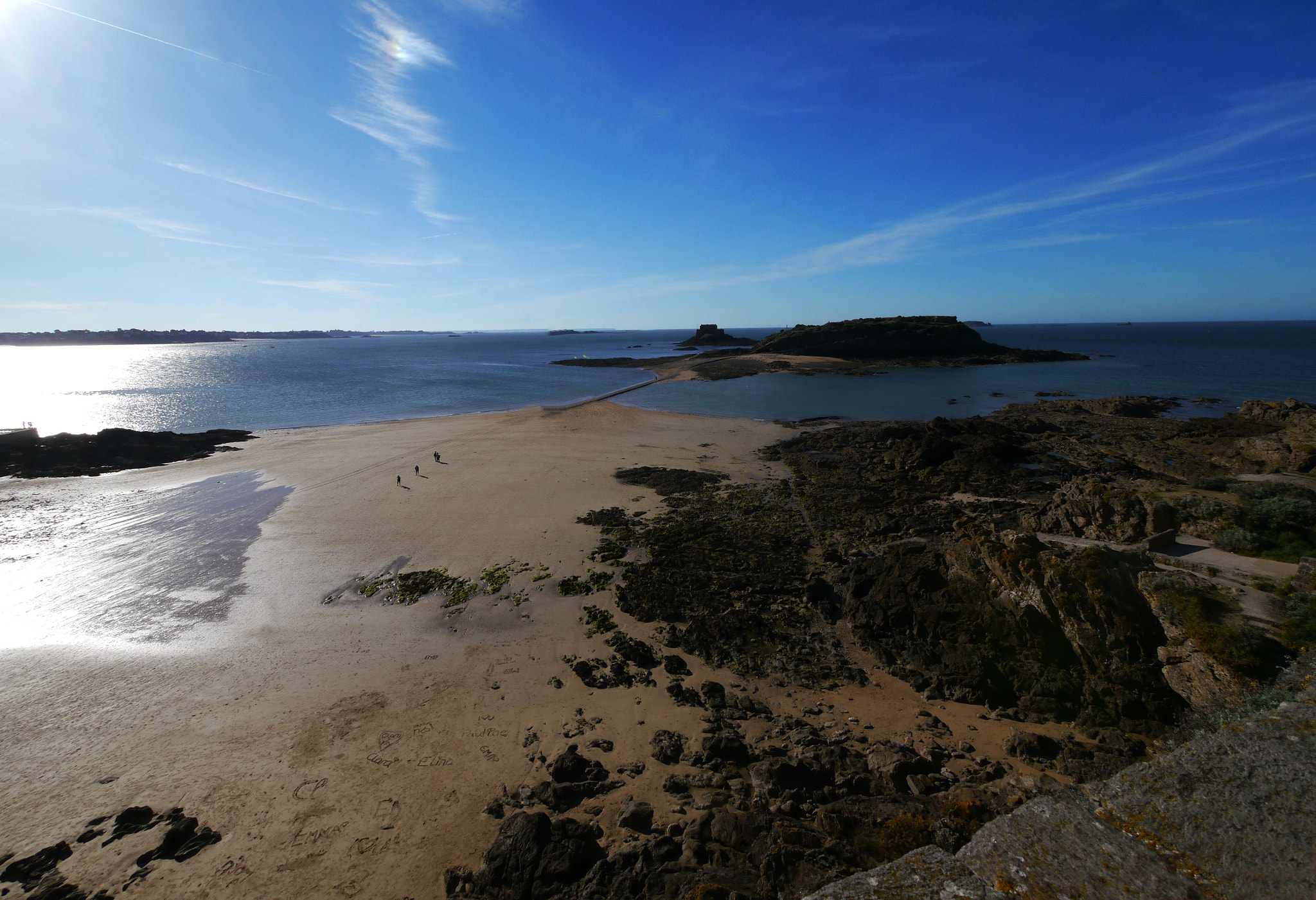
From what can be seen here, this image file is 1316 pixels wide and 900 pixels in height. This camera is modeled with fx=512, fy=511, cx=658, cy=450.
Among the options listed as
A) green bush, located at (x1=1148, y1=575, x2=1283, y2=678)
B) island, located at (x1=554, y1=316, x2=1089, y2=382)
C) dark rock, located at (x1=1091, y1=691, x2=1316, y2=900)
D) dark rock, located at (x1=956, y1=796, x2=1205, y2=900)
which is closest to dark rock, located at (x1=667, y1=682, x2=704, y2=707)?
dark rock, located at (x1=956, y1=796, x2=1205, y2=900)

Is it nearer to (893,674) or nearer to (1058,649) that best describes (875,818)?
(893,674)

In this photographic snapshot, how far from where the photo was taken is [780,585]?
11.6m

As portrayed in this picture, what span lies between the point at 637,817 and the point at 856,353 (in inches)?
2981

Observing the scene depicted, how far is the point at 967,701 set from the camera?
775 centimetres

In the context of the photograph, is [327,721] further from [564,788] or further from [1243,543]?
[1243,543]

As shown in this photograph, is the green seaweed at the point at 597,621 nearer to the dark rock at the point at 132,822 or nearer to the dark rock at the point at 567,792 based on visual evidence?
the dark rock at the point at 567,792

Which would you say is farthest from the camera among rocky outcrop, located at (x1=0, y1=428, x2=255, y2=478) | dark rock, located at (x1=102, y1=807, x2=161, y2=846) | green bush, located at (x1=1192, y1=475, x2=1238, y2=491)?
rocky outcrop, located at (x1=0, y1=428, x2=255, y2=478)

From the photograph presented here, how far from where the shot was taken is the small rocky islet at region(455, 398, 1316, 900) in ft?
11.3

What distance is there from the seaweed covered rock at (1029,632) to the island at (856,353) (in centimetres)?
→ 5009

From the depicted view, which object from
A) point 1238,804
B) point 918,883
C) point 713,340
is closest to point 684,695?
point 918,883

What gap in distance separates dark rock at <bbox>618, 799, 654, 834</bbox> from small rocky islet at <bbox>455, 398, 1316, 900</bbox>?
0.03 m

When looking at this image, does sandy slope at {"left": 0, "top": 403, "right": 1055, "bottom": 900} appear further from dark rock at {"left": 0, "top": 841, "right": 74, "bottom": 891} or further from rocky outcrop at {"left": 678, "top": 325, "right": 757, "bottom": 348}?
rocky outcrop at {"left": 678, "top": 325, "right": 757, "bottom": 348}

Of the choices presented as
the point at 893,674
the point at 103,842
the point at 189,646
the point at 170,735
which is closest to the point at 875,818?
the point at 893,674

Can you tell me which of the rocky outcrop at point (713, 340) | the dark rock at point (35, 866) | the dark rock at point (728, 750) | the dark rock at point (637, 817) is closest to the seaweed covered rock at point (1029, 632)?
the dark rock at point (728, 750)
